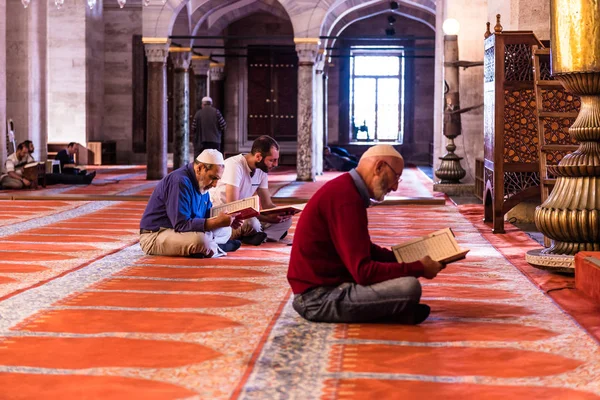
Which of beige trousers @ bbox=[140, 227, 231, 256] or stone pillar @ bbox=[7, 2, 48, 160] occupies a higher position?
stone pillar @ bbox=[7, 2, 48, 160]

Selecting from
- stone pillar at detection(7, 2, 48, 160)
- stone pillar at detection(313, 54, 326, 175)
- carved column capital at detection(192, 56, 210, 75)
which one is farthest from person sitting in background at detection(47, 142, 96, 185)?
carved column capital at detection(192, 56, 210, 75)

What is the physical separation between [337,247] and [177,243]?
2.46 m

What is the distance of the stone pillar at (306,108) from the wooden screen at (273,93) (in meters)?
6.55

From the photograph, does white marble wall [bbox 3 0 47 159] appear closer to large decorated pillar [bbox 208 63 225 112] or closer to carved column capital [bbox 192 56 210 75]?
carved column capital [bbox 192 56 210 75]

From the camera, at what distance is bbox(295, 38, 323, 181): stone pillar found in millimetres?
15648

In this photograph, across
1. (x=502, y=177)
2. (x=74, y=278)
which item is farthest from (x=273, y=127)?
(x=74, y=278)

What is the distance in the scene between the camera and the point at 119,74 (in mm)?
21156

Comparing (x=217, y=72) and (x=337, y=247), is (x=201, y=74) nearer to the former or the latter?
(x=217, y=72)

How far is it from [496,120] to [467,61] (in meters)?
4.27

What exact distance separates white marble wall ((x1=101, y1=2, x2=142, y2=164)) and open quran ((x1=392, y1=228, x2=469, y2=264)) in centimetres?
A: 1762

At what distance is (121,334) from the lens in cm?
385

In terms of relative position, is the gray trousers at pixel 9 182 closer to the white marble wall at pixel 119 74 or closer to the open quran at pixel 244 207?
the open quran at pixel 244 207

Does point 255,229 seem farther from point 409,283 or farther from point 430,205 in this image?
point 430,205

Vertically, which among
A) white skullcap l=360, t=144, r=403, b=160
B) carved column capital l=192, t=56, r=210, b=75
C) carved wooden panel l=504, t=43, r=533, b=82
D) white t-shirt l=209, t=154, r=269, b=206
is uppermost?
carved column capital l=192, t=56, r=210, b=75
